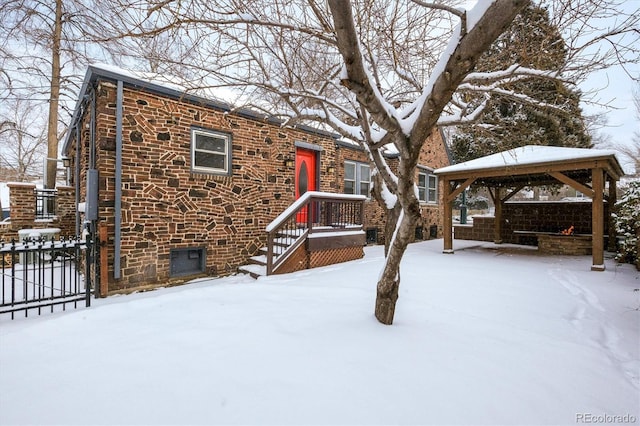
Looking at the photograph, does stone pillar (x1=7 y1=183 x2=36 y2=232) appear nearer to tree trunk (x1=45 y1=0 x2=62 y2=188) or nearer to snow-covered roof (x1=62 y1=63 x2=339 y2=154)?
snow-covered roof (x1=62 y1=63 x2=339 y2=154)

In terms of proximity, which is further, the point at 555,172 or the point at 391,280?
the point at 555,172

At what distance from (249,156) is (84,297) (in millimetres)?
4191

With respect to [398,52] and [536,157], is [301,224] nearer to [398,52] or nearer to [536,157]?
[398,52]

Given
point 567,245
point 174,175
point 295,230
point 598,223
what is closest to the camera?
point 174,175

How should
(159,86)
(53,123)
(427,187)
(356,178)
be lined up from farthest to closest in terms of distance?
(427,187) < (53,123) < (356,178) < (159,86)

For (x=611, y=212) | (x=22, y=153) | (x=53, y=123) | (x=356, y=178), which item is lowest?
(x=611, y=212)

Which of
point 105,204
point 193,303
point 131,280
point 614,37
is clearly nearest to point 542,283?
point 614,37

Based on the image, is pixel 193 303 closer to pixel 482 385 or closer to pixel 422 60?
pixel 482 385

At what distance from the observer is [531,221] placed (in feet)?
38.0

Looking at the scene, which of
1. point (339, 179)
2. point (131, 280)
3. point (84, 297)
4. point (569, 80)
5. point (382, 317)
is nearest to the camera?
point (382, 317)

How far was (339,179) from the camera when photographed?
9.52 metres

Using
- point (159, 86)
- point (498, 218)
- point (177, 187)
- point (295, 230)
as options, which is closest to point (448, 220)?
point (498, 218)

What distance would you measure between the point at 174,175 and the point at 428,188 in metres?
10.5

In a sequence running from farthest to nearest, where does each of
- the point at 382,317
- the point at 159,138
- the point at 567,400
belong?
1. the point at 159,138
2. the point at 382,317
3. the point at 567,400
